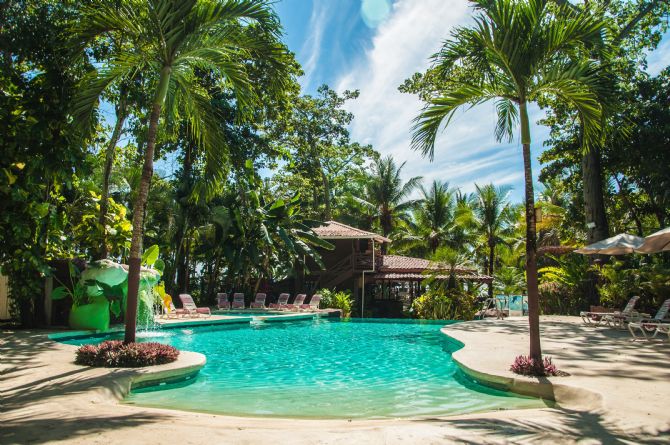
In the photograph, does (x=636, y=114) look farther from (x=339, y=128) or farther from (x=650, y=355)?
(x=339, y=128)

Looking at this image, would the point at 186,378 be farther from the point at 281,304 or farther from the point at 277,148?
the point at 277,148

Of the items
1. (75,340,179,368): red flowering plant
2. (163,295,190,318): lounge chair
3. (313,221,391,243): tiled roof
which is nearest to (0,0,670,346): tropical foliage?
(75,340,179,368): red flowering plant

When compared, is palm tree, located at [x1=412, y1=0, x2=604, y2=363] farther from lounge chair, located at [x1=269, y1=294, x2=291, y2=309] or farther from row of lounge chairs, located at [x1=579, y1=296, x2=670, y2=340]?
lounge chair, located at [x1=269, y1=294, x2=291, y2=309]

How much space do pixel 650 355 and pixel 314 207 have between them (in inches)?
1236

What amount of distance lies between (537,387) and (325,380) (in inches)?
138

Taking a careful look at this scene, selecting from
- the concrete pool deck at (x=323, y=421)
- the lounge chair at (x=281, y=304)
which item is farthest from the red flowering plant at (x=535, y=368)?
the lounge chair at (x=281, y=304)

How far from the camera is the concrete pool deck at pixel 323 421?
379cm

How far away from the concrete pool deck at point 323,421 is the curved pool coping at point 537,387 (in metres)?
0.02

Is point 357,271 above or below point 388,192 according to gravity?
below

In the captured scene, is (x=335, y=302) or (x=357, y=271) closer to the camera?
(x=335, y=302)

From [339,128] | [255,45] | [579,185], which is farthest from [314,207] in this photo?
[255,45]

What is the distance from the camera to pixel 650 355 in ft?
27.3

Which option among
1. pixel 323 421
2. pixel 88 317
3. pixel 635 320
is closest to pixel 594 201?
pixel 635 320

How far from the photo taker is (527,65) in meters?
6.90
